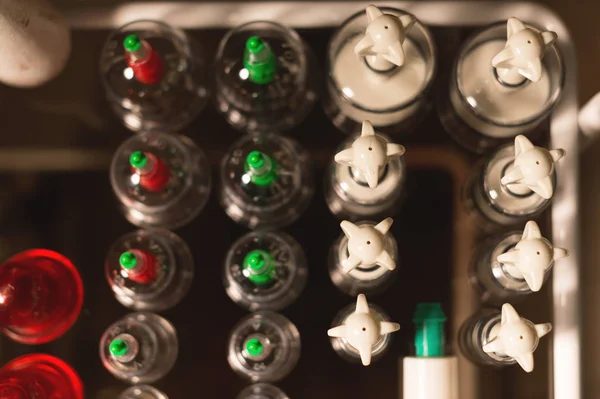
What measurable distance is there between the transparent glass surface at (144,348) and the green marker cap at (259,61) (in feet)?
0.95

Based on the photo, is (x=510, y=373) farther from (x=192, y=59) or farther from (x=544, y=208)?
(x=192, y=59)


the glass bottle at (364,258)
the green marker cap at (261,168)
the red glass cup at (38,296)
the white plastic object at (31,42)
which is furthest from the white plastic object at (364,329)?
the white plastic object at (31,42)

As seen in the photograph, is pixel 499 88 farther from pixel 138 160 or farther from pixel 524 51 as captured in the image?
pixel 138 160

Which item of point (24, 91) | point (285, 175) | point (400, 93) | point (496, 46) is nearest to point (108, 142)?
point (24, 91)

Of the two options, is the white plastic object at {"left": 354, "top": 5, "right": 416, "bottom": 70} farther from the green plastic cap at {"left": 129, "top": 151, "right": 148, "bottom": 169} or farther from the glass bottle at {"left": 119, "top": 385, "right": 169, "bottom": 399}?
the glass bottle at {"left": 119, "top": 385, "right": 169, "bottom": 399}

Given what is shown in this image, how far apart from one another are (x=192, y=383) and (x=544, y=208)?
0.43m

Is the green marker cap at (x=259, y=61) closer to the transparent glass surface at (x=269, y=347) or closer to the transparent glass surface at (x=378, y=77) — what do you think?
the transparent glass surface at (x=378, y=77)

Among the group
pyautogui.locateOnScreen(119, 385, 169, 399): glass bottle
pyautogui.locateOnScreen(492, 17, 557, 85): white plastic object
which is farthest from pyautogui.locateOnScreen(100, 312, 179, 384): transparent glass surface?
pyautogui.locateOnScreen(492, 17, 557, 85): white plastic object

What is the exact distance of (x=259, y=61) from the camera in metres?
0.58

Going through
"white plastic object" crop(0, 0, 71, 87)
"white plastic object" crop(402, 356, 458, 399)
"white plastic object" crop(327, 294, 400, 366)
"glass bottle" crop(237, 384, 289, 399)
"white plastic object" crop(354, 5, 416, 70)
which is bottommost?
"glass bottle" crop(237, 384, 289, 399)

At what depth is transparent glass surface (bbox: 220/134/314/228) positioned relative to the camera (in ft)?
2.10

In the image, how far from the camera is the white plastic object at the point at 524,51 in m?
0.52

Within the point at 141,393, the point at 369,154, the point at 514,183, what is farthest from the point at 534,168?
the point at 141,393

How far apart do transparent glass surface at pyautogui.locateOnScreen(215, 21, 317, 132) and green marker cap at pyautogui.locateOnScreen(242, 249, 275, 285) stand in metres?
0.16
